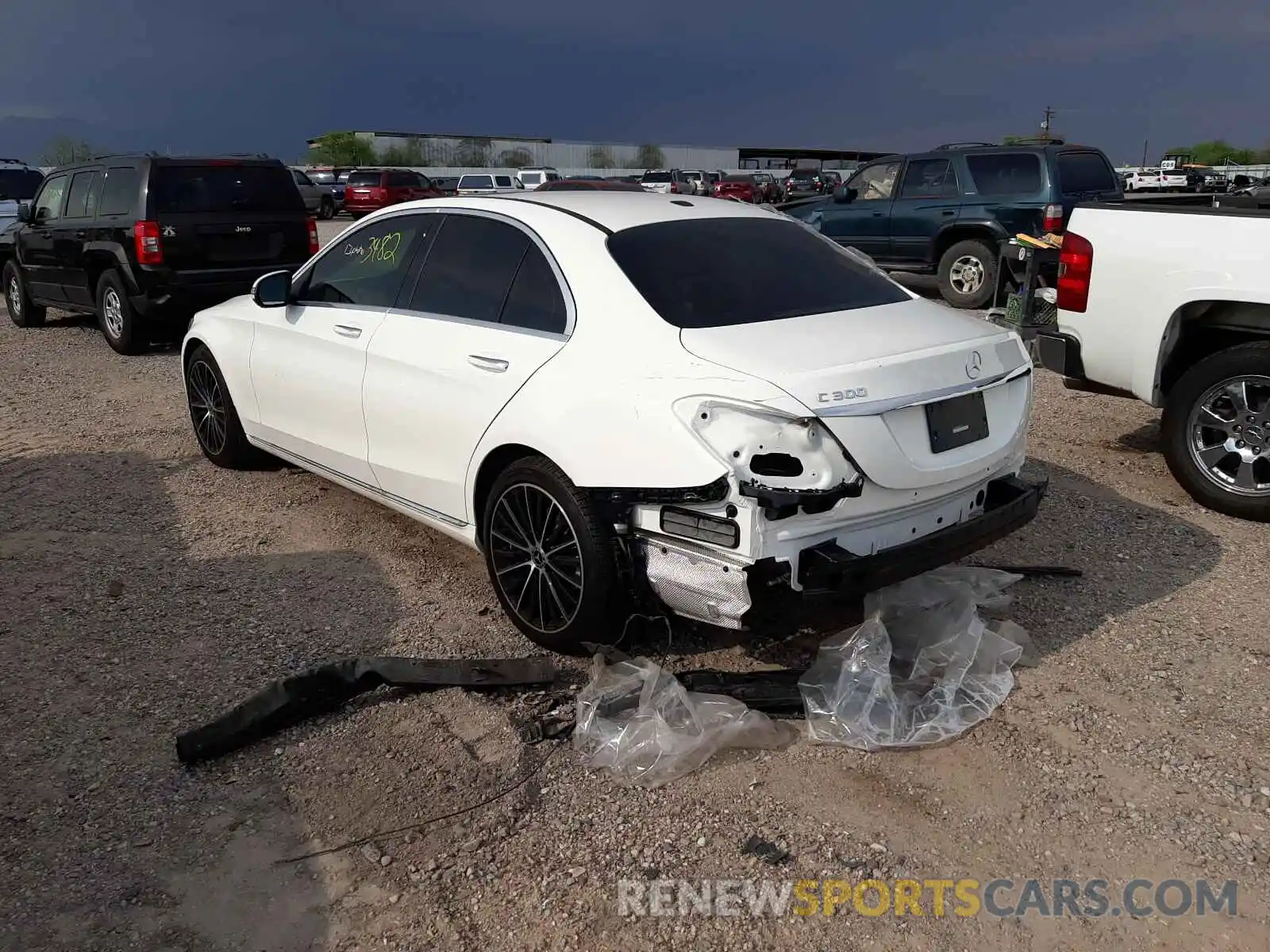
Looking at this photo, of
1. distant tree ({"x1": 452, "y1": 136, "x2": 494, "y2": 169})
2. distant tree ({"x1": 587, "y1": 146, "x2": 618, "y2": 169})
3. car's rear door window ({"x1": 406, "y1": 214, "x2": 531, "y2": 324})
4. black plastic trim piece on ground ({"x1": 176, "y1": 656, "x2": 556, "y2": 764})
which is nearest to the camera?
black plastic trim piece on ground ({"x1": 176, "y1": 656, "x2": 556, "y2": 764})

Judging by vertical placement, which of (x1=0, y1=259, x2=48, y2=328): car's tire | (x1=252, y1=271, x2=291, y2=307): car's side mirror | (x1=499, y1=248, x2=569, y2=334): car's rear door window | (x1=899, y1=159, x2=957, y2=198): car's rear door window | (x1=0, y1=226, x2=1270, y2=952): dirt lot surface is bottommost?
(x1=0, y1=226, x2=1270, y2=952): dirt lot surface

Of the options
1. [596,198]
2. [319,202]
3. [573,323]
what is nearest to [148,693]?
[573,323]

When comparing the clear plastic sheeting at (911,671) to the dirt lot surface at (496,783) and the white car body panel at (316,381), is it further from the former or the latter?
the white car body panel at (316,381)

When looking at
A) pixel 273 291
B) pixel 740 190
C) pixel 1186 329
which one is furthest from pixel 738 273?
pixel 740 190

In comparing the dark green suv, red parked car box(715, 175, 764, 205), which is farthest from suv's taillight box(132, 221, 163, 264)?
red parked car box(715, 175, 764, 205)

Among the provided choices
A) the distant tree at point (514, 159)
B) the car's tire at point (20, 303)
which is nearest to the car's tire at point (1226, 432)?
the car's tire at point (20, 303)

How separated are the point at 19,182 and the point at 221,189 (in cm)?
1153

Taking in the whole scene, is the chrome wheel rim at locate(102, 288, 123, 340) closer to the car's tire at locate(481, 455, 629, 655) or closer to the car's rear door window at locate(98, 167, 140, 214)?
the car's rear door window at locate(98, 167, 140, 214)

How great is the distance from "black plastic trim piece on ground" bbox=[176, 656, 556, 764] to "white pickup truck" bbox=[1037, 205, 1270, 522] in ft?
12.3

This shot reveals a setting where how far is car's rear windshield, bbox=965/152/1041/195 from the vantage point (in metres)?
11.6

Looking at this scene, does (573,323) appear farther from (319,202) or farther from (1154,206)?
(319,202)

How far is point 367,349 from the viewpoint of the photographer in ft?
15.4

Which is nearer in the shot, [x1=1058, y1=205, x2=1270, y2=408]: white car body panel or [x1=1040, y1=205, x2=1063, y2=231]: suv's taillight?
[x1=1058, y1=205, x2=1270, y2=408]: white car body panel

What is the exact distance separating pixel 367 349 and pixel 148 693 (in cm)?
172
